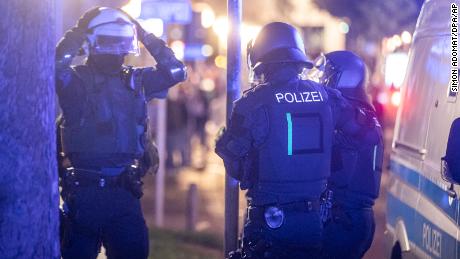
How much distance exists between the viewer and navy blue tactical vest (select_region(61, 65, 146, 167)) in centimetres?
500

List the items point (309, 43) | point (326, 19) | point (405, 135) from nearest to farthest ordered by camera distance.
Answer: point (405, 135) < point (326, 19) < point (309, 43)

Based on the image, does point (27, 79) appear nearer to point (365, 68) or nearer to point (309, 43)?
point (365, 68)

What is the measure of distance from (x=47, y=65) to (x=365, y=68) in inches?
81.8

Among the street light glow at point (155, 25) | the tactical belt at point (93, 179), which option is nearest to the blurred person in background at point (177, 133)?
the street light glow at point (155, 25)

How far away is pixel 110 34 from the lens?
5.07m

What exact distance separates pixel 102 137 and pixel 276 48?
1.19m

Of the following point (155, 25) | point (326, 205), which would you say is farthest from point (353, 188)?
point (155, 25)

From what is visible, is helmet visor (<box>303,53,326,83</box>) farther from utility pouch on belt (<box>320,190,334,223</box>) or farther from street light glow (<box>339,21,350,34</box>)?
street light glow (<box>339,21,350,34</box>)

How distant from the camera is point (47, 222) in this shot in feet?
13.7

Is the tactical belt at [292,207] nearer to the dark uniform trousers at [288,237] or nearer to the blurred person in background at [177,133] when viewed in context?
the dark uniform trousers at [288,237]

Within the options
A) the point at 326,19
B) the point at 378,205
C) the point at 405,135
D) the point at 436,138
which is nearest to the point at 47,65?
the point at 436,138

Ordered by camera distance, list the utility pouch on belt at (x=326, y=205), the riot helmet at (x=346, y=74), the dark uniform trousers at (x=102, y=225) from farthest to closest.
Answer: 1. the riot helmet at (x=346, y=74)
2. the dark uniform trousers at (x=102, y=225)
3. the utility pouch on belt at (x=326, y=205)

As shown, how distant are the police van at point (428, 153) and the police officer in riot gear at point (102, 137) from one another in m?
1.64

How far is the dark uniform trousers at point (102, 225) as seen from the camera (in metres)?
4.94
